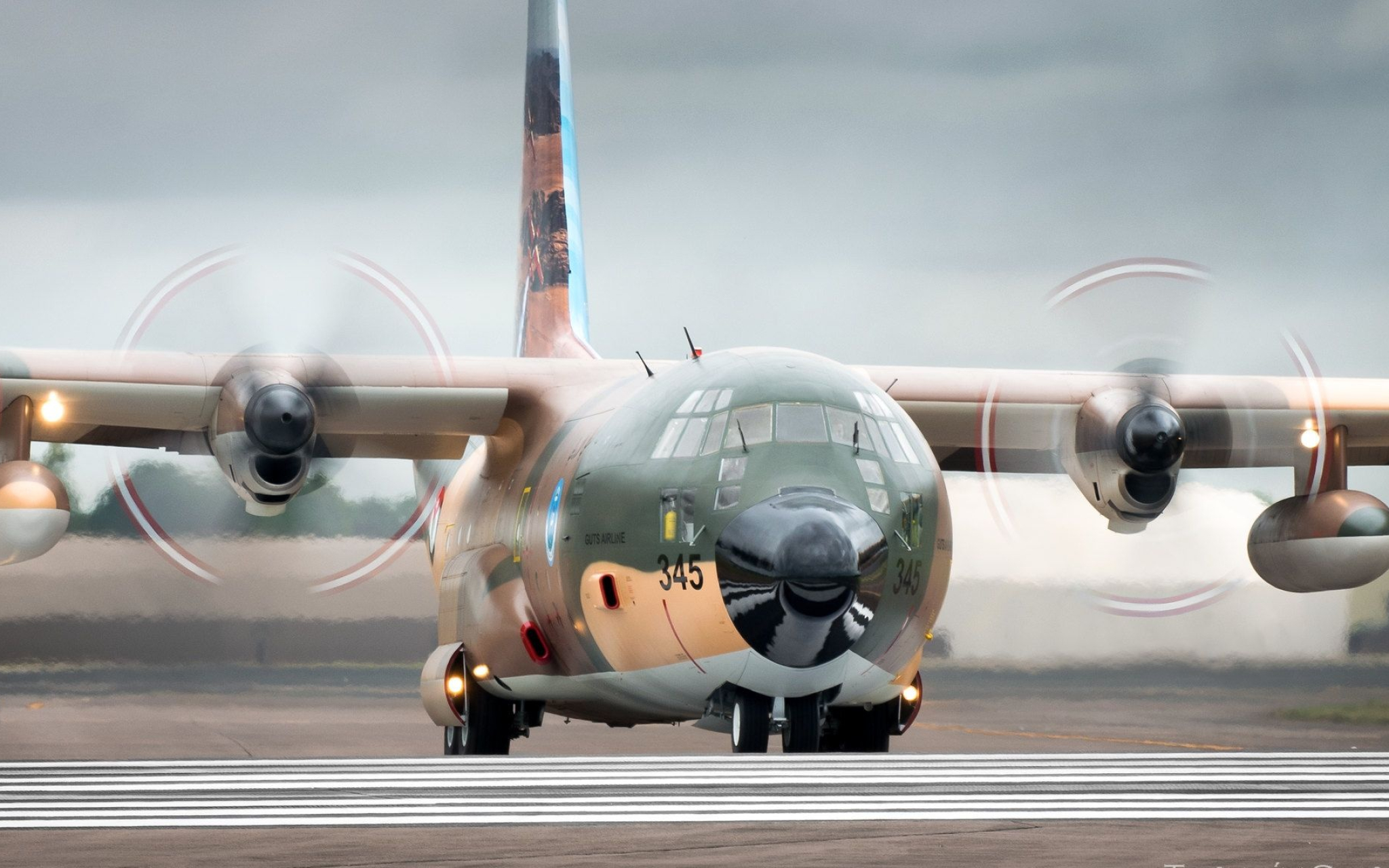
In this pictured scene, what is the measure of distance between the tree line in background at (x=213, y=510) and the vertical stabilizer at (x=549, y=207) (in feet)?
8.30

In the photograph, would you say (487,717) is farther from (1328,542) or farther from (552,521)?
(1328,542)

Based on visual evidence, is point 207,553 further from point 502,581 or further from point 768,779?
point 768,779

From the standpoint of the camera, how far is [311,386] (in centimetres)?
1538

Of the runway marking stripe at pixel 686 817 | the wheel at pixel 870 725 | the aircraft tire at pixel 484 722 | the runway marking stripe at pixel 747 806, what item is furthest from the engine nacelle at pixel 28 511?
the runway marking stripe at pixel 686 817

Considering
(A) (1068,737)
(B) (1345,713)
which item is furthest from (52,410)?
(B) (1345,713)

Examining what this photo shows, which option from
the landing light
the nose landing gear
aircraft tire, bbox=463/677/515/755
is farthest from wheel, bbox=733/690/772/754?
the landing light

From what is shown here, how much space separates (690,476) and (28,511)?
612 centimetres

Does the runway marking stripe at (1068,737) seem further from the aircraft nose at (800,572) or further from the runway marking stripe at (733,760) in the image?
the aircraft nose at (800,572)

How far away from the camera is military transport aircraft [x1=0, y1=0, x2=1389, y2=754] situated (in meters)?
11.5

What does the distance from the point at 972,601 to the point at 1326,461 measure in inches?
200

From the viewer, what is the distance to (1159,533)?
16359mm

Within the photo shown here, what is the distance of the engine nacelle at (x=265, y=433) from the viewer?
14.8m

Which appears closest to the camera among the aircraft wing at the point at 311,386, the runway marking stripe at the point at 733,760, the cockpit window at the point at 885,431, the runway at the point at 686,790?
the runway at the point at 686,790

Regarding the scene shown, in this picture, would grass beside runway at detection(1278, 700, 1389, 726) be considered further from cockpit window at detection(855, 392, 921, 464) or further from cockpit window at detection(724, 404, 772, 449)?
cockpit window at detection(724, 404, 772, 449)
